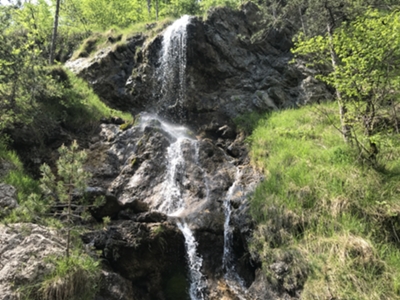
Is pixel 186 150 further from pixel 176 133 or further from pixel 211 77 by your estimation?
pixel 211 77

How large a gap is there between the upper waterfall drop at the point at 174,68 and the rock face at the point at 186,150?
5cm

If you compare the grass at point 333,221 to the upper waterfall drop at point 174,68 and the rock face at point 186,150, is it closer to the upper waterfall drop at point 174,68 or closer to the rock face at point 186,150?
the rock face at point 186,150

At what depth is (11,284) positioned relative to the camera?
12.9 ft

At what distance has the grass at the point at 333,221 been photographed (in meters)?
4.41

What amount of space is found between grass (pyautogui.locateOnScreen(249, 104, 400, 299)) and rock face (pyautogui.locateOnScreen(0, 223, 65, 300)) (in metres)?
3.88

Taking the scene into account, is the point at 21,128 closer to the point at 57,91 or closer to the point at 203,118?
the point at 57,91

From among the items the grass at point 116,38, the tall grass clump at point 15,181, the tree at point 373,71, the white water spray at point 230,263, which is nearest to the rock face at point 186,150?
the white water spray at point 230,263

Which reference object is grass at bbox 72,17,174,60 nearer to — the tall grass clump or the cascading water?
the cascading water

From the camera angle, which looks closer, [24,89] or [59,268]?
[59,268]

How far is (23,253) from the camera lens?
14.2 ft

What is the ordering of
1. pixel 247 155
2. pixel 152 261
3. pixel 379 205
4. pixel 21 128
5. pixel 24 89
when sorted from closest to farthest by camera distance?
pixel 379 205
pixel 152 261
pixel 24 89
pixel 21 128
pixel 247 155

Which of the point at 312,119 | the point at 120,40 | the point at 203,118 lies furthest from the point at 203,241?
the point at 120,40

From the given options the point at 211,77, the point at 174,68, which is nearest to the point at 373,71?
the point at 211,77

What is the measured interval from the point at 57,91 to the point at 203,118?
6123 mm
